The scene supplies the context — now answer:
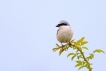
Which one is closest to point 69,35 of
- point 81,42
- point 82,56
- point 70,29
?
point 70,29

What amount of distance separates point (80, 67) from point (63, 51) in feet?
0.50

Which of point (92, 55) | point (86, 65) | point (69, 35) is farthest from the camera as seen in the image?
point (69, 35)

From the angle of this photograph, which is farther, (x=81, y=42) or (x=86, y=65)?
(x=81, y=42)

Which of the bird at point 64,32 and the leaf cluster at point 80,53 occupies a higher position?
the bird at point 64,32

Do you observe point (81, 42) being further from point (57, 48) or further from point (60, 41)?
point (60, 41)

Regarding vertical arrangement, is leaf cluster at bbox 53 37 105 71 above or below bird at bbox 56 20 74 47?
below

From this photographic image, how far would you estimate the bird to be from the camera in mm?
1208

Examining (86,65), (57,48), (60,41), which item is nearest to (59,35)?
(60,41)

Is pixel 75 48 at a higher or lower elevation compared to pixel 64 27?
lower

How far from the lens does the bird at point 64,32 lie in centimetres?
121

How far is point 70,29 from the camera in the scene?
1275mm

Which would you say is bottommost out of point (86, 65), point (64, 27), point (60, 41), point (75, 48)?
point (86, 65)

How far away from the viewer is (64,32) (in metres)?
1.27

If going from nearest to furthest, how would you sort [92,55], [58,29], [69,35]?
[92,55] < [69,35] < [58,29]
